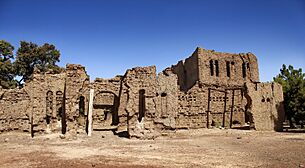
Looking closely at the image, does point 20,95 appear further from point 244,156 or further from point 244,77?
point 244,77

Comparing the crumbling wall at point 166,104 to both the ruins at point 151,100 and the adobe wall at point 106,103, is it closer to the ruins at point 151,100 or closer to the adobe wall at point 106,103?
the ruins at point 151,100

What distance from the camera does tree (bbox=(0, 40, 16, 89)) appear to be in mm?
27786

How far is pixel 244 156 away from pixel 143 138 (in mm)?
7405

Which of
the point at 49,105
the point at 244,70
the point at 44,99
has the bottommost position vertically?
the point at 49,105

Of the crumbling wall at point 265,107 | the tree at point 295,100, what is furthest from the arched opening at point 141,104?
the tree at point 295,100

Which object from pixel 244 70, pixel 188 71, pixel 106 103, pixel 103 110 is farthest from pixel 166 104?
pixel 244 70

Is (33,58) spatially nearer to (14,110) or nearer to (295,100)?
(14,110)

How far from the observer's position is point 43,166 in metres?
6.98

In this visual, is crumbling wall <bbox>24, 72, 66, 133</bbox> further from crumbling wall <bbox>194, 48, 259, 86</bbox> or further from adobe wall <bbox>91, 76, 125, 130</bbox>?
crumbling wall <bbox>194, 48, 259, 86</bbox>

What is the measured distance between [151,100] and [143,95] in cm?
86

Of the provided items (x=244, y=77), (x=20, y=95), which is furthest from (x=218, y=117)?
(x=20, y=95)

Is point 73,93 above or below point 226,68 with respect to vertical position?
below

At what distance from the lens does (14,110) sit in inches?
705

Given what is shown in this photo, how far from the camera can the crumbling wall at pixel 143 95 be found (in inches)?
589
